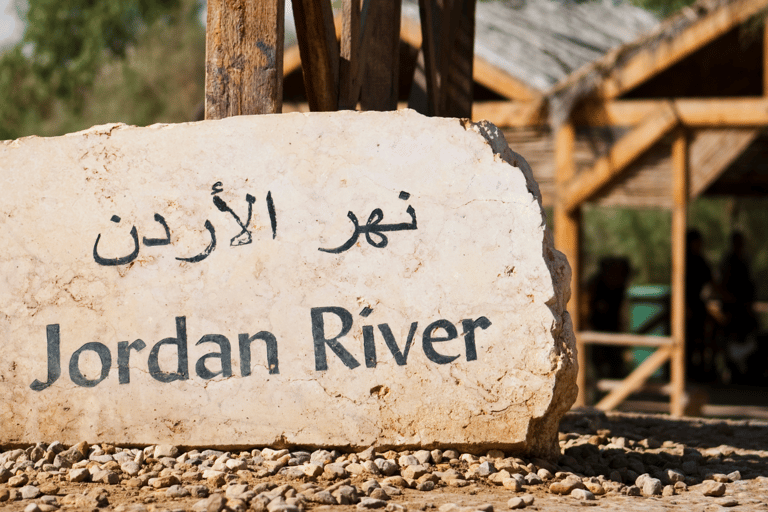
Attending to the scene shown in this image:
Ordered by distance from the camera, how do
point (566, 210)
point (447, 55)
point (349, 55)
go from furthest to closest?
point (566, 210) → point (447, 55) → point (349, 55)

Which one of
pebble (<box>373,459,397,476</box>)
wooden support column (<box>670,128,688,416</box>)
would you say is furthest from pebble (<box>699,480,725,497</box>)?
wooden support column (<box>670,128,688,416</box>)

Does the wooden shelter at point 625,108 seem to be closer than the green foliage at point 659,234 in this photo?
Yes

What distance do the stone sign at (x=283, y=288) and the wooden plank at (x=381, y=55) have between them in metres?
0.93

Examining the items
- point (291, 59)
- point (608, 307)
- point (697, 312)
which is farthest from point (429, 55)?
point (697, 312)

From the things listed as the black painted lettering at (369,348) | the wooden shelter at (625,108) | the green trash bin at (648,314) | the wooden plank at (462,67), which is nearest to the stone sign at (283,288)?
the black painted lettering at (369,348)

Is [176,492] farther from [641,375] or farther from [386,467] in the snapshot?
[641,375]

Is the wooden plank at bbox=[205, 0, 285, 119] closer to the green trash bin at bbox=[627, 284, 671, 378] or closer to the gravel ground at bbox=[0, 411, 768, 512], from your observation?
the gravel ground at bbox=[0, 411, 768, 512]

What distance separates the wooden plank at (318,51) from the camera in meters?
3.43

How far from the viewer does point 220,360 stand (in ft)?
10.1

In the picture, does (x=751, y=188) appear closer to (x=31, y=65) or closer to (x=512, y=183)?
(x=512, y=183)

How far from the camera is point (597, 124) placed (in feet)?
24.5

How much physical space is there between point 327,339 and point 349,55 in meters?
1.36

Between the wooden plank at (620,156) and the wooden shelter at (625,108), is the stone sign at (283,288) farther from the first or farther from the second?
the wooden plank at (620,156)

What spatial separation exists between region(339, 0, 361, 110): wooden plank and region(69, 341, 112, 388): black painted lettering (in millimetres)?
1445
